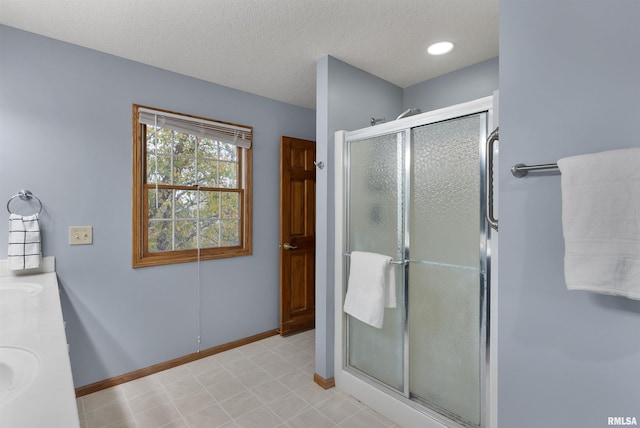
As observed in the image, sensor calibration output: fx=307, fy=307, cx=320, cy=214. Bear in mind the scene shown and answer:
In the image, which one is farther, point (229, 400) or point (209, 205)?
point (209, 205)

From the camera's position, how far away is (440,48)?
2189mm

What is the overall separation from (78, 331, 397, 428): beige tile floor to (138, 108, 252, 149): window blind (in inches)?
77.6

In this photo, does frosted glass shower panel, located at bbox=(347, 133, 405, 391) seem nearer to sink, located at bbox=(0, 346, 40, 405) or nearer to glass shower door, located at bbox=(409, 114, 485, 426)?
glass shower door, located at bbox=(409, 114, 485, 426)

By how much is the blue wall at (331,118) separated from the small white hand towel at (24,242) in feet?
5.98

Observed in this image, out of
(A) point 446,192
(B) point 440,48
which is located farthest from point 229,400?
(B) point 440,48

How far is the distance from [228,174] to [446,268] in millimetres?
2134

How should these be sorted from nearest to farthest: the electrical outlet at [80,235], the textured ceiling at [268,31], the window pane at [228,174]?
the textured ceiling at [268,31], the electrical outlet at [80,235], the window pane at [228,174]

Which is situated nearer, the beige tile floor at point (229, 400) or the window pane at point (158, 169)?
the beige tile floor at point (229, 400)

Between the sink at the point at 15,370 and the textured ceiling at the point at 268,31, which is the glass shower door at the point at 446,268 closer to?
the textured ceiling at the point at 268,31

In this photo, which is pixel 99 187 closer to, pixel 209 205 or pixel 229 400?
pixel 209 205

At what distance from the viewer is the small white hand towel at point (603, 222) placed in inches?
31.9

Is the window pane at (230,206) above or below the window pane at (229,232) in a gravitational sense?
above
